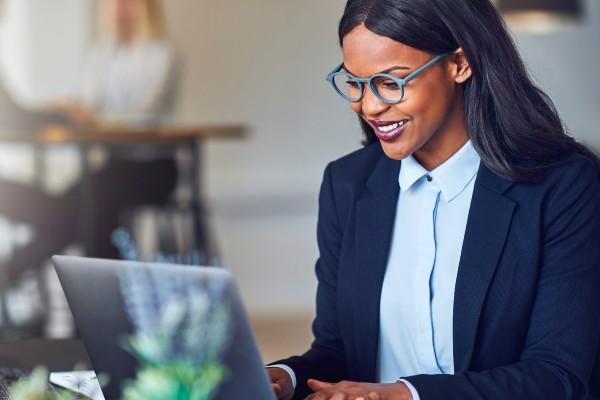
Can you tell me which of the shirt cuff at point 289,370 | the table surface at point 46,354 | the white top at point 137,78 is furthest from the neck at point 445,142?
the white top at point 137,78

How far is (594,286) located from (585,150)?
0.20m

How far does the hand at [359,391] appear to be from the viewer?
1.12m

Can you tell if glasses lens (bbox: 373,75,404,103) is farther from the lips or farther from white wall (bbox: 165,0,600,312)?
white wall (bbox: 165,0,600,312)

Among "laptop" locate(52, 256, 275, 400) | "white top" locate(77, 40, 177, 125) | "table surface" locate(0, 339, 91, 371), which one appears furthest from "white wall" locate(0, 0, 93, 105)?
"laptop" locate(52, 256, 275, 400)

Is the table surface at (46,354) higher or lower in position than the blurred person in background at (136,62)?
lower

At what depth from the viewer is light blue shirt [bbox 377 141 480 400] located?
4.58 feet

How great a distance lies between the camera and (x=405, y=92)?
4.24 ft

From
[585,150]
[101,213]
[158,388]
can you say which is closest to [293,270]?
[101,213]

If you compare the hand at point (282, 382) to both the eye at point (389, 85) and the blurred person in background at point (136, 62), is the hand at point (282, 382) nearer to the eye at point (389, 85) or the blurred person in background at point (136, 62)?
the eye at point (389, 85)

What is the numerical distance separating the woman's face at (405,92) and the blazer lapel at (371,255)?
4.6 inches

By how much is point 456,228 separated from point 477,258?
3.1 inches

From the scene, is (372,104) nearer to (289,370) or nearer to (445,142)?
Answer: (445,142)

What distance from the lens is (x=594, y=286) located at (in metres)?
1.31

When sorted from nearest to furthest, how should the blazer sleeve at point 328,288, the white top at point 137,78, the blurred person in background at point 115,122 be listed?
the blazer sleeve at point 328,288 < the blurred person in background at point 115,122 < the white top at point 137,78
